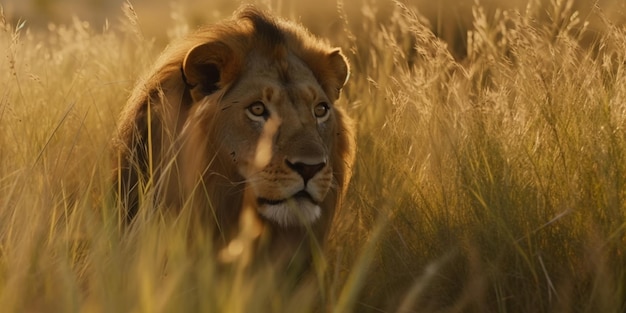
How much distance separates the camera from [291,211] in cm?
406

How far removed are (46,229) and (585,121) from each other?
2.02 m

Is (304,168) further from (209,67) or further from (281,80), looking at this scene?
(209,67)

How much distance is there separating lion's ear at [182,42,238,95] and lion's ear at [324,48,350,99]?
0.49m

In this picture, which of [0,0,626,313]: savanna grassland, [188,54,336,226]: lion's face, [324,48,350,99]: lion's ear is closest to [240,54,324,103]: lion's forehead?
[188,54,336,226]: lion's face

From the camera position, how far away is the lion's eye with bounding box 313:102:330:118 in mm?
4435

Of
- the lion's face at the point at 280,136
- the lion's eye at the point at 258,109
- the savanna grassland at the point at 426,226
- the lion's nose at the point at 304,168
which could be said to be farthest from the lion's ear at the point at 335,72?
the lion's nose at the point at 304,168

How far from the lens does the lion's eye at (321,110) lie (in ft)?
14.6

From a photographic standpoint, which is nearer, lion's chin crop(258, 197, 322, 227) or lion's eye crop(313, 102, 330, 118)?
lion's chin crop(258, 197, 322, 227)

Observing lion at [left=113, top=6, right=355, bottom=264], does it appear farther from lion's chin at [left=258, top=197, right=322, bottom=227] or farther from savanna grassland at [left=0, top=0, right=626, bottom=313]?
savanna grassland at [left=0, top=0, right=626, bottom=313]

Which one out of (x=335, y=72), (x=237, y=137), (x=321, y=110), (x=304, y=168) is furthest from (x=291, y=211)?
(x=335, y=72)

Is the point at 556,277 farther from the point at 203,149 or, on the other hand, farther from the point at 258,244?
the point at 203,149

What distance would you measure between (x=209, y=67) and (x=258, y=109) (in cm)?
26

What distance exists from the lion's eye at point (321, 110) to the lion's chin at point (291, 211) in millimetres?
473

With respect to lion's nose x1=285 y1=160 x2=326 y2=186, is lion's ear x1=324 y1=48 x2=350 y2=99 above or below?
above
